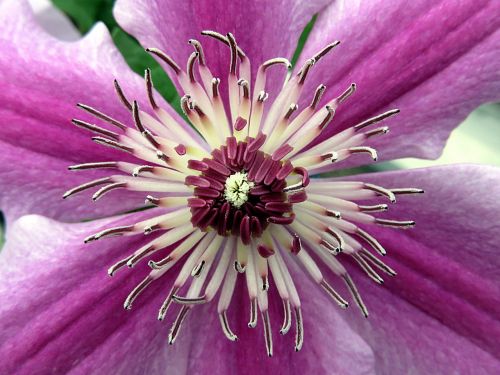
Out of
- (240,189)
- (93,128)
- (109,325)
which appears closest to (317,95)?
(240,189)

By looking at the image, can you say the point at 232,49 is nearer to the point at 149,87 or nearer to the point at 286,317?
the point at 149,87

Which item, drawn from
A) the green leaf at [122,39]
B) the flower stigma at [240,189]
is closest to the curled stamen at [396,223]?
the flower stigma at [240,189]

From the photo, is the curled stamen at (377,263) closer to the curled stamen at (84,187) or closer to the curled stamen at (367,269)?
the curled stamen at (367,269)

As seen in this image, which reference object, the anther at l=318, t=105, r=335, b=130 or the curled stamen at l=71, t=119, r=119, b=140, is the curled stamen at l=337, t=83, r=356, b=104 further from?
the curled stamen at l=71, t=119, r=119, b=140

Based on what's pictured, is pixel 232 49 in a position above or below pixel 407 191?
above

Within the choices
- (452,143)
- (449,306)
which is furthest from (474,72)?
(452,143)
